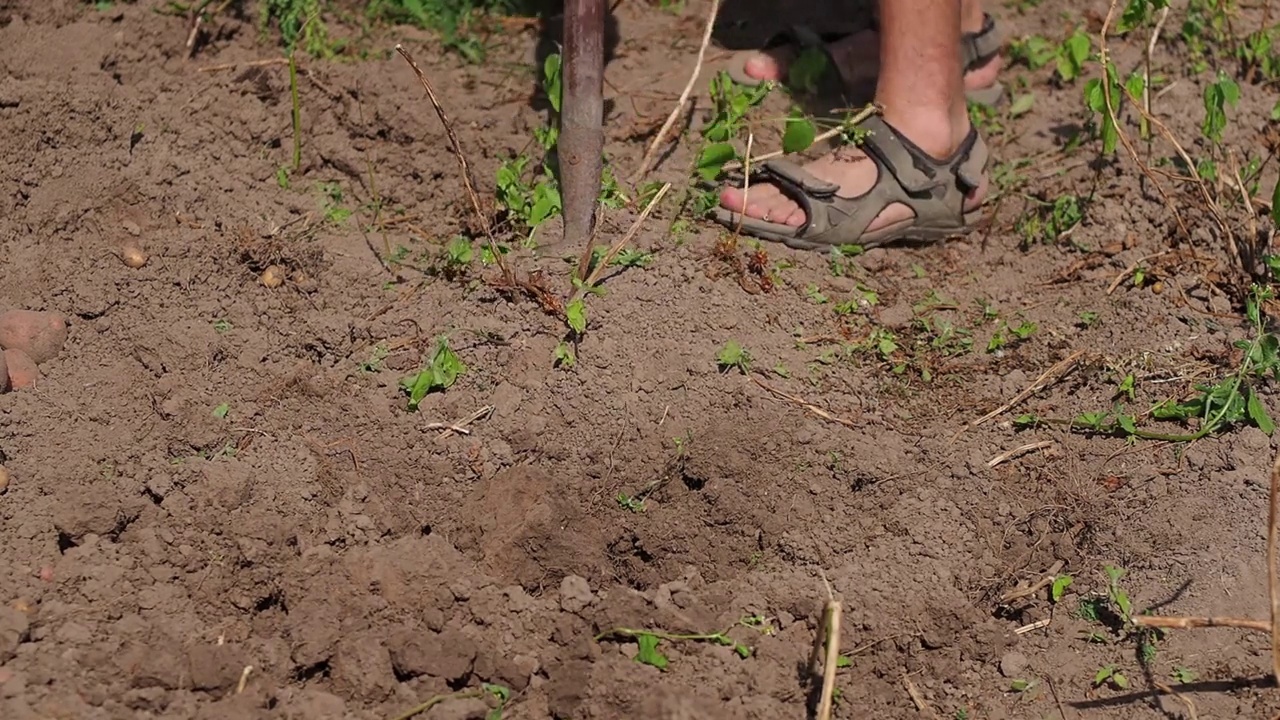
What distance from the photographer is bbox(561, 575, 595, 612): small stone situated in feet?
7.36

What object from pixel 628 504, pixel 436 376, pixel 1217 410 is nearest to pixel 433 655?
pixel 628 504

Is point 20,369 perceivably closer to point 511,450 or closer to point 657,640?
point 511,450

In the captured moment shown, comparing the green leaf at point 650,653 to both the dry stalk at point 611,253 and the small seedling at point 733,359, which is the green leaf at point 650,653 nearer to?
the small seedling at point 733,359

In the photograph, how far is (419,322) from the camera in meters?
2.65

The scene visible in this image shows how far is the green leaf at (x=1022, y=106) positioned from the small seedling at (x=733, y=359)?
55.0 inches

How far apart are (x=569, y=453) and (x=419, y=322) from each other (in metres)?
0.47

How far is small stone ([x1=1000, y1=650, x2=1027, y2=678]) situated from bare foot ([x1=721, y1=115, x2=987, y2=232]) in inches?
44.6

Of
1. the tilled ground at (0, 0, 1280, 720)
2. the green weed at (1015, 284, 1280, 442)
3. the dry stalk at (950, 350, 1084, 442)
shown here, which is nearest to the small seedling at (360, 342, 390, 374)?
the tilled ground at (0, 0, 1280, 720)

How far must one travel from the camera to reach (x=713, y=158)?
2.91m

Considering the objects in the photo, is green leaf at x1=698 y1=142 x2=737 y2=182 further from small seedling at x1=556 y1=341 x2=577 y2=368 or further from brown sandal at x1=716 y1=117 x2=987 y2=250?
small seedling at x1=556 y1=341 x2=577 y2=368

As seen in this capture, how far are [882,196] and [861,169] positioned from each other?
87 mm

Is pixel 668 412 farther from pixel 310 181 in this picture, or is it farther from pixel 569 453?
pixel 310 181

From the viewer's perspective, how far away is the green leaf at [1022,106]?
11.5 feet

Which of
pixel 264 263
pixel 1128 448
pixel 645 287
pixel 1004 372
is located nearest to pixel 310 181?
pixel 264 263
